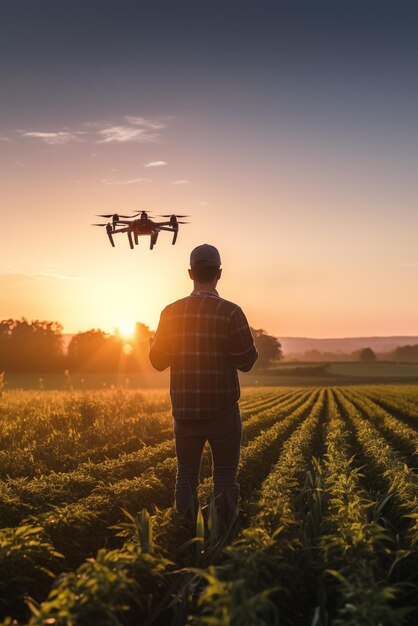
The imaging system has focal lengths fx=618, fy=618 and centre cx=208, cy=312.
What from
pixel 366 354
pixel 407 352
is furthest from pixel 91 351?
pixel 407 352

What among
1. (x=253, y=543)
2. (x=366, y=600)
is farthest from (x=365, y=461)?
(x=366, y=600)

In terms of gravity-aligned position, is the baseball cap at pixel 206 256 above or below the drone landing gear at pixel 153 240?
below

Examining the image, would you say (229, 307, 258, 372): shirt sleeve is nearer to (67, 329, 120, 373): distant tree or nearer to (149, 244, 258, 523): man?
(149, 244, 258, 523): man

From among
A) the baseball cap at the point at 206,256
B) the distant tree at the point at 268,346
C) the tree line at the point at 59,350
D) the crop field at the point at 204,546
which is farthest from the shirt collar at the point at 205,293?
the distant tree at the point at 268,346

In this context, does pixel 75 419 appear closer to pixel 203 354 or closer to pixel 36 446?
pixel 36 446

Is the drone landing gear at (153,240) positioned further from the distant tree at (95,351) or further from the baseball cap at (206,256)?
the distant tree at (95,351)

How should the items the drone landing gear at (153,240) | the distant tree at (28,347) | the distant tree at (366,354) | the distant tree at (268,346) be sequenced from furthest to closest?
the distant tree at (366,354) < the distant tree at (268,346) < the distant tree at (28,347) < the drone landing gear at (153,240)

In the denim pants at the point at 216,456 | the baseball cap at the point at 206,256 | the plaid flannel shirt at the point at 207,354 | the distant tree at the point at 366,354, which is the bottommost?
the denim pants at the point at 216,456

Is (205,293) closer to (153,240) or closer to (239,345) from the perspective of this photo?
(239,345)
